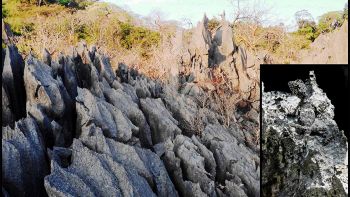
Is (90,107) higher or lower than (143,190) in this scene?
higher

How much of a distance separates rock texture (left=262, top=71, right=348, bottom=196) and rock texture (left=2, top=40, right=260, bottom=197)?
212 mm

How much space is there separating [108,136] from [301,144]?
2.05 m

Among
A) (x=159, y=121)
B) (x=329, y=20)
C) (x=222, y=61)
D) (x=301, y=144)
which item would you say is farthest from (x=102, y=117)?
(x=329, y=20)

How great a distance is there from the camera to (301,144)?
4.92m

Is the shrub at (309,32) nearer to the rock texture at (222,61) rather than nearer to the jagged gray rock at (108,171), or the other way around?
the rock texture at (222,61)

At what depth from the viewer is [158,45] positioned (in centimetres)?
523

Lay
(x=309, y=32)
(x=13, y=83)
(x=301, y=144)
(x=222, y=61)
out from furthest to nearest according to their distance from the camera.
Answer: (x=222, y=61), (x=309, y=32), (x=301, y=144), (x=13, y=83)

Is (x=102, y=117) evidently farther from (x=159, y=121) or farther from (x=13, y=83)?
(x=13, y=83)

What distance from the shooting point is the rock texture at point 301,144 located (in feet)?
15.9

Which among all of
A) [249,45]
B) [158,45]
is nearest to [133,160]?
[158,45]

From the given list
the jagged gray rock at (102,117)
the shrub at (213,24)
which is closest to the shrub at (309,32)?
the shrub at (213,24)

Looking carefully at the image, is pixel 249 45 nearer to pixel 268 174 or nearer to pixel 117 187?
pixel 268 174

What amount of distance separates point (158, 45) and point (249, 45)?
1.05 metres

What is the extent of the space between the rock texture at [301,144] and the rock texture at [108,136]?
212mm
